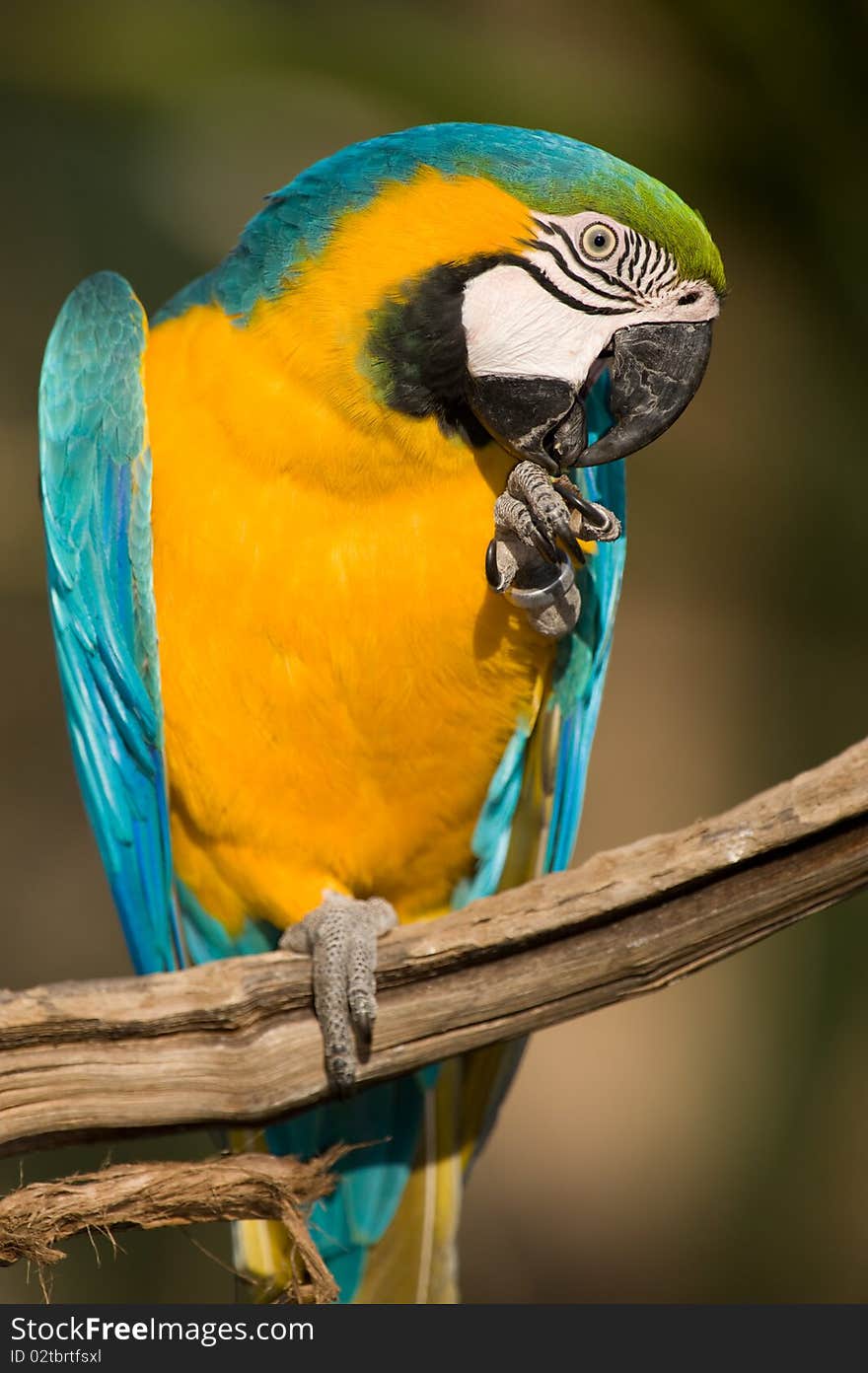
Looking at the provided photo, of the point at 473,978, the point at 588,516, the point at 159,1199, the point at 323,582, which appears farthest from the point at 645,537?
the point at 159,1199

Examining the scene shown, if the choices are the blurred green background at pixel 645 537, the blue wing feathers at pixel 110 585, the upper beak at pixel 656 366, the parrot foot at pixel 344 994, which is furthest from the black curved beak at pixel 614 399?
the blurred green background at pixel 645 537

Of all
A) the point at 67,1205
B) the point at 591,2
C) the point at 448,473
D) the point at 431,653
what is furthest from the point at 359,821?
the point at 591,2

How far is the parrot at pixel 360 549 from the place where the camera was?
1.42 meters

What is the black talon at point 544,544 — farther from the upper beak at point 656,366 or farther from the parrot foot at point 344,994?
the parrot foot at point 344,994

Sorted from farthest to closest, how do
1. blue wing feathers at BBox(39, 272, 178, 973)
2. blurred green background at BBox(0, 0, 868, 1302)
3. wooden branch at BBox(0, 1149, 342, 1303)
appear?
blurred green background at BBox(0, 0, 868, 1302), blue wing feathers at BBox(39, 272, 178, 973), wooden branch at BBox(0, 1149, 342, 1303)

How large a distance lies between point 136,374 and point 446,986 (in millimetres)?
817

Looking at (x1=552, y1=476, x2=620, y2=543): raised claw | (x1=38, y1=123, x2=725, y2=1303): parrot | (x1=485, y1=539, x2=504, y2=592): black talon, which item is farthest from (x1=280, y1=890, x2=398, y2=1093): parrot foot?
(x1=552, y1=476, x2=620, y2=543): raised claw

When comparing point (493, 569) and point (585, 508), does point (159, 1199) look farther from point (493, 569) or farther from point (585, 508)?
point (585, 508)

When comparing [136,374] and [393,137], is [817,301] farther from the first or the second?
[136,374]

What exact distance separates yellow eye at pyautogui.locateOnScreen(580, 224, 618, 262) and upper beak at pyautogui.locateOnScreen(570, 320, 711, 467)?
0.10 meters

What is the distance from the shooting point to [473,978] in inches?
54.8

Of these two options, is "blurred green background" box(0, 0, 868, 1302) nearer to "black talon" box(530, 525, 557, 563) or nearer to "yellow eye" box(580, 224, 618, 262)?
"yellow eye" box(580, 224, 618, 262)

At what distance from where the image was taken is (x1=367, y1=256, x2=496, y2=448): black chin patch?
55.4 inches

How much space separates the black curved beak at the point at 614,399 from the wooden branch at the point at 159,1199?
0.83m
